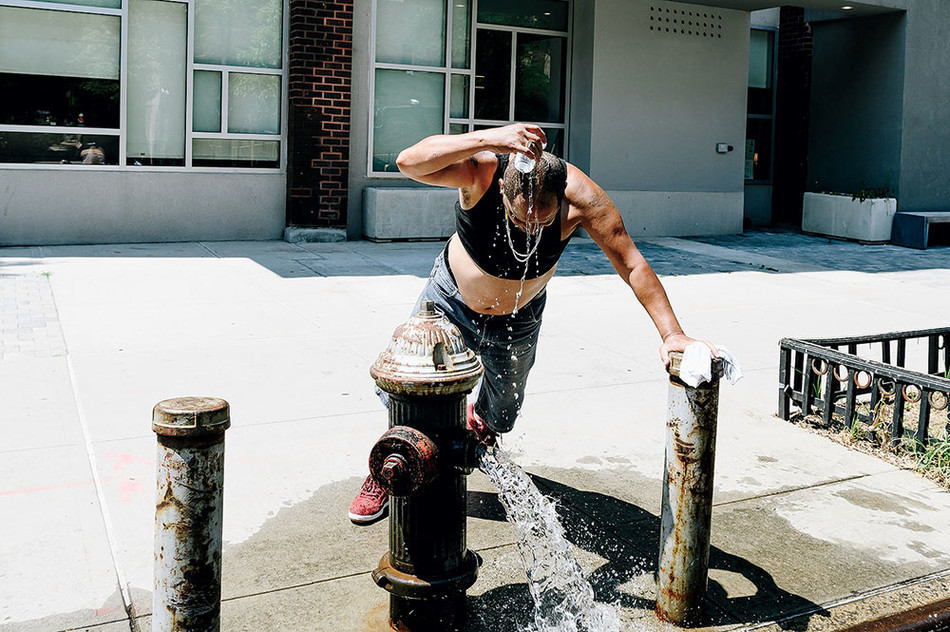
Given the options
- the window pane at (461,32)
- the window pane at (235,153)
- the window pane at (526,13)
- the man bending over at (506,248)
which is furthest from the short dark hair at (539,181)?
the window pane at (526,13)

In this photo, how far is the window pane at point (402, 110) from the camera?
524 inches

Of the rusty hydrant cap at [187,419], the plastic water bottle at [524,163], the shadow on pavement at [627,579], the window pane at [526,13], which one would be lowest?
the shadow on pavement at [627,579]

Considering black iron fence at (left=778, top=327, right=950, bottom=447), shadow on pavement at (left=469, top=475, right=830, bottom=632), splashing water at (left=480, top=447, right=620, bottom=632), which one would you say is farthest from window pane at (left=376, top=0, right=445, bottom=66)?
splashing water at (left=480, top=447, right=620, bottom=632)

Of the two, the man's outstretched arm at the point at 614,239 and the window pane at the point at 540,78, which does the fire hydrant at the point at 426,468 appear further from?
the window pane at the point at 540,78

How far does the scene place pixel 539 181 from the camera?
3393mm

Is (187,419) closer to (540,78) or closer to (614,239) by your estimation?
(614,239)

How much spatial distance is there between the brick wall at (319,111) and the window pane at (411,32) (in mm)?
681

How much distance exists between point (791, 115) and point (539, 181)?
1581cm

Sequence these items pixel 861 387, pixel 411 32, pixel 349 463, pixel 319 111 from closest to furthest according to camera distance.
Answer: pixel 349 463
pixel 861 387
pixel 319 111
pixel 411 32

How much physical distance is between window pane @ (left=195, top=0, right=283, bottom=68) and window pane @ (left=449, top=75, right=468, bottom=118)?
8.29 ft

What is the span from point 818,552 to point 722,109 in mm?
12667

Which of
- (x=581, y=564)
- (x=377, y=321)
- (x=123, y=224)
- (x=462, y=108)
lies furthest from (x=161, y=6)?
(x=581, y=564)

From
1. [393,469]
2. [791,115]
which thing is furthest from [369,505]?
[791,115]

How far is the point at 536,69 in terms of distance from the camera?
1451 cm
